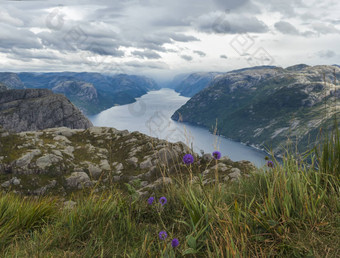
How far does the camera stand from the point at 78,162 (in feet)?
70.1

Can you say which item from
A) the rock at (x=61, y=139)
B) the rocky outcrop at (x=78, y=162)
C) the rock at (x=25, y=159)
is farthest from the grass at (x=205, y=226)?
the rock at (x=61, y=139)

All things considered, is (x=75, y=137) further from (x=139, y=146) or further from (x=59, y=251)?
(x=59, y=251)

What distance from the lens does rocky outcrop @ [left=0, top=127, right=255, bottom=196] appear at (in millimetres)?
18359

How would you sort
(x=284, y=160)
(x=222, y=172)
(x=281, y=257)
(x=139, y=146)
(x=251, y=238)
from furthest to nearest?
(x=139, y=146) → (x=222, y=172) → (x=284, y=160) → (x=251, y=238) → (x=281, y=257)

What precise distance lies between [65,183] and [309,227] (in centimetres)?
1938

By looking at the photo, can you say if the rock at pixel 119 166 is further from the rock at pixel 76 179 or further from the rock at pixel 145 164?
the rock at pixel 76 179

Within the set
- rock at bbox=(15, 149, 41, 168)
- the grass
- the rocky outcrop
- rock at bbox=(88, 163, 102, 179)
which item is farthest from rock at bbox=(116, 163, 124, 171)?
the grass

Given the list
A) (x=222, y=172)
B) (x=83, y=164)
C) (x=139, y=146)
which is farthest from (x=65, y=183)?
(x=222, y=172)

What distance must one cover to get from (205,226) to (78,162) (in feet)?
64.2

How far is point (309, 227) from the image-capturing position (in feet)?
12.9

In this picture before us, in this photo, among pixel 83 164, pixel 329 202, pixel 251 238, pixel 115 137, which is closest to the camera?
pixel 251 238

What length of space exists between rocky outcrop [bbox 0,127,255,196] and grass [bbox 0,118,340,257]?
11494mm

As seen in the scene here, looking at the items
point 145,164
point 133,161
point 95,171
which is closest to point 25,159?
point 95,171

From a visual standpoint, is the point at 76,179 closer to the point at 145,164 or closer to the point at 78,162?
the point at 78,162
